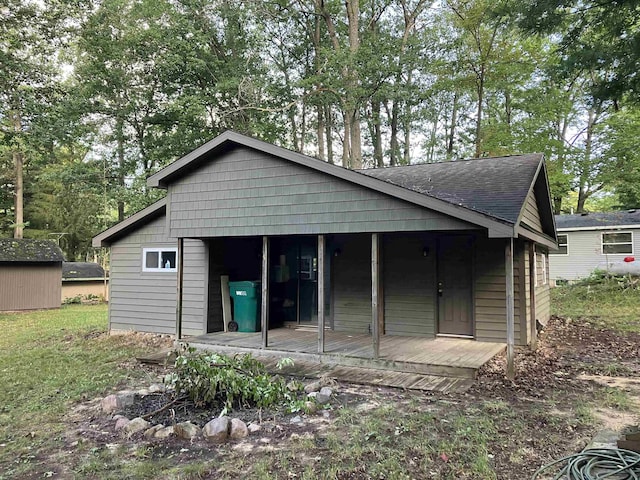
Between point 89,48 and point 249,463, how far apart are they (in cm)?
1860

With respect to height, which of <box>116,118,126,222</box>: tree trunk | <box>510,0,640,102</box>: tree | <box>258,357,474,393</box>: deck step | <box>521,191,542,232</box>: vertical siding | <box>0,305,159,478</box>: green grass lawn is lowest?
<box>0,305,159,478</box>: green grass lawn

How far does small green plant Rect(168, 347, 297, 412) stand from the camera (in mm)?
4688

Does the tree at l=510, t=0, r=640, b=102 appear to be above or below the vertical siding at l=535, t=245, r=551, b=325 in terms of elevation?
above

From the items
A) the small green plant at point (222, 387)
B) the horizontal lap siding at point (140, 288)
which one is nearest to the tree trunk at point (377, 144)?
the horizontal lap siding at point (140, 288)

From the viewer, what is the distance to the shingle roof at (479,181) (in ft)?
21.7

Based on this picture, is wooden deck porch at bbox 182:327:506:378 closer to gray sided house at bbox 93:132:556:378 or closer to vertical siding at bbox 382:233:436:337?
gray sided house at bbox 93:132:556:378

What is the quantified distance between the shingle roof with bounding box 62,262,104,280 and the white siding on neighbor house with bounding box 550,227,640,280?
824 inches

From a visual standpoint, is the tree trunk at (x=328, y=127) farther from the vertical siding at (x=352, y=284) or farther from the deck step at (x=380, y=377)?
the deck step at (x=380, y=377)

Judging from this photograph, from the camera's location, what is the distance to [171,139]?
1878cm

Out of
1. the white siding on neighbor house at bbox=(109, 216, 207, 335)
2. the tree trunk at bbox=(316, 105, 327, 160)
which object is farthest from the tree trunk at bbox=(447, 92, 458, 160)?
the white siding on neighbor house at bbox=(109, 216, 207, 335)

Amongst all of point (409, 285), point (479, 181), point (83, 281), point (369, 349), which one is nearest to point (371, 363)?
point (369, 349)

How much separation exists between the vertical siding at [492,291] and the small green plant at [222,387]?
400cm

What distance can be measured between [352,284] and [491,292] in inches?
98.0

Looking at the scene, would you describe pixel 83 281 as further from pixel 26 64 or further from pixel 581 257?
pixel 581 257
